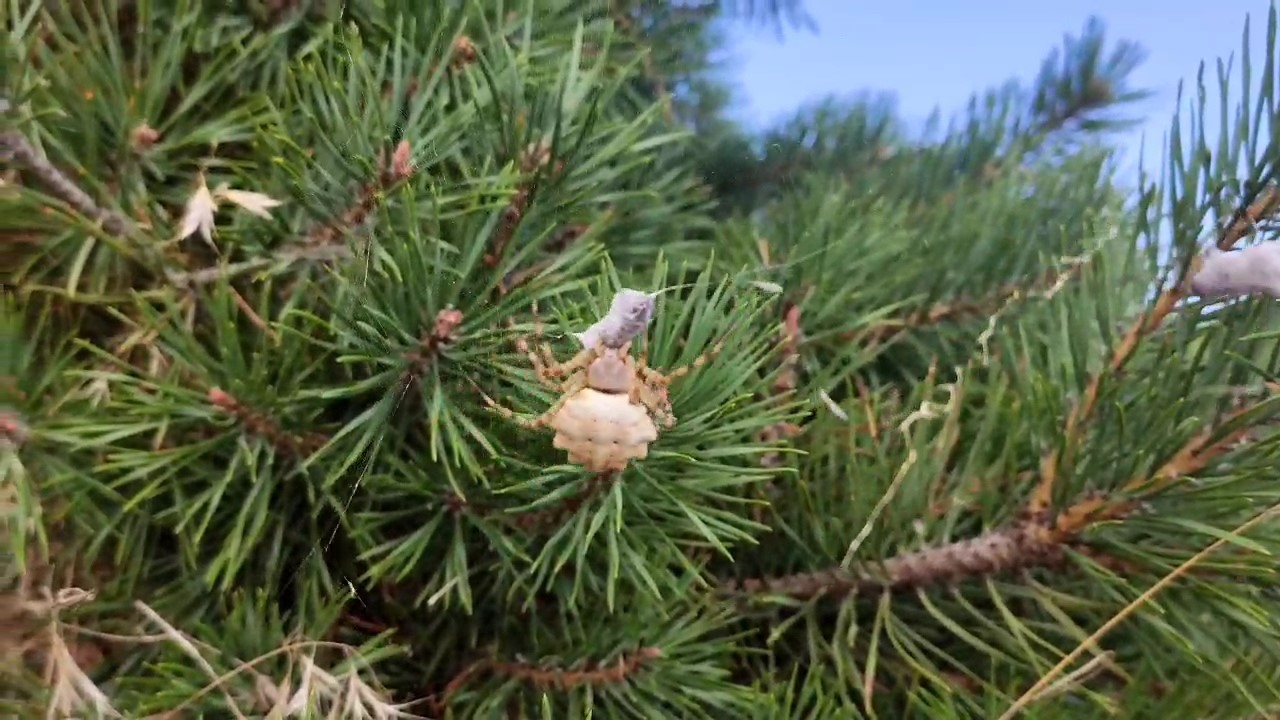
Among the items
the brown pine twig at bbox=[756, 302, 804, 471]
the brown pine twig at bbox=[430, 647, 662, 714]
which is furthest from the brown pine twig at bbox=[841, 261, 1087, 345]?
the brown pine twig at bbox=[430, 647, 662, 714]

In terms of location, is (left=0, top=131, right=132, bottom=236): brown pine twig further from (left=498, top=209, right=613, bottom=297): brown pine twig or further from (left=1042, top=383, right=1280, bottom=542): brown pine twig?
(left=1042, top=383, right=1280, bottom=542): brown pine twig

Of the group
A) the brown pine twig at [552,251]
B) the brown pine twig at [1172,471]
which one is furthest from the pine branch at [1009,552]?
the brown pine twig at [552,251]

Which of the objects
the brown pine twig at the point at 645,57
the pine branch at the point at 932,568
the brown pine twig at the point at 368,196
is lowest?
the pine branch at the point at 932,568

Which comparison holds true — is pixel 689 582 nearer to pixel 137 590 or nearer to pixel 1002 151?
pixel 137 590

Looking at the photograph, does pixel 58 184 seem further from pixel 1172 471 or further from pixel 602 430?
pixel 1172 471

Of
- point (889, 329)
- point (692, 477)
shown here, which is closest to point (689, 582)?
point (692, 477)

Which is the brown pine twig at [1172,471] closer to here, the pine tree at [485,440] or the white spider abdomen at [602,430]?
the pine tree at [485,440]

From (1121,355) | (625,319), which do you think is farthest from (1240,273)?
(625,319)
